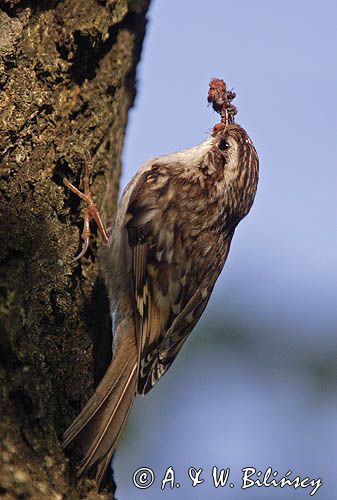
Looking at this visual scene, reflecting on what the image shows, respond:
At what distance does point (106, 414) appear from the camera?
2.07 meters

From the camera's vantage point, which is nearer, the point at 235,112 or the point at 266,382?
the point at 235,112

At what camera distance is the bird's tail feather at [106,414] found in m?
1.90

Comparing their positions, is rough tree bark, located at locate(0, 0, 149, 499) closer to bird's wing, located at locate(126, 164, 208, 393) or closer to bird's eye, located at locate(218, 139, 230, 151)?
bird's wing, located at locate(126, 164, 208, 393)

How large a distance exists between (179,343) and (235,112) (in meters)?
0.95

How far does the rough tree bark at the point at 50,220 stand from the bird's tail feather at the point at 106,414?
0.04m

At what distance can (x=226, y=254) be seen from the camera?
290cm

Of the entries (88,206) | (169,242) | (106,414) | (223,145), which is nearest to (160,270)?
(169,242)

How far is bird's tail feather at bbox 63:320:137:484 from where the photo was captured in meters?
1.90

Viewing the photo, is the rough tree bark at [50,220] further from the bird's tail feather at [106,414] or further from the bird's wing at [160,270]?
the bird's wing at [160,270]

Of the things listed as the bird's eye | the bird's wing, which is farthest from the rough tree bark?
the bird's eye

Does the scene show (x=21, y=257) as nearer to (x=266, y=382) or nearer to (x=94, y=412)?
(x=94, y=412)

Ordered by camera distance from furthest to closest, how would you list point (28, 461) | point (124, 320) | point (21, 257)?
point (124, 320) → point (21, 257) → point (28, 461)

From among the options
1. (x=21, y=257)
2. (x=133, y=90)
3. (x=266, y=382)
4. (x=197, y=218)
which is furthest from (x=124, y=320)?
(x=266, y=382)

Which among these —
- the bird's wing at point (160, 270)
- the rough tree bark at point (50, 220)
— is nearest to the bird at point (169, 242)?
the bird's wing at point (160, 270)
